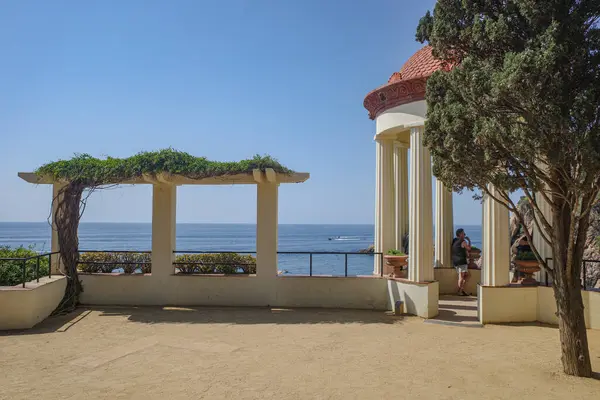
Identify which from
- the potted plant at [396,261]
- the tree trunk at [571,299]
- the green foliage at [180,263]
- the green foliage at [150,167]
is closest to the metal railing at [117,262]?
the green foliage at [180,263]

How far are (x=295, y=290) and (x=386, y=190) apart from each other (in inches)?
135

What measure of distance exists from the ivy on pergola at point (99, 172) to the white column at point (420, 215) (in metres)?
3.00

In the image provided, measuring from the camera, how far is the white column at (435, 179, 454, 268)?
43.3ft

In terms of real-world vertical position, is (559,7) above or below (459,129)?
above

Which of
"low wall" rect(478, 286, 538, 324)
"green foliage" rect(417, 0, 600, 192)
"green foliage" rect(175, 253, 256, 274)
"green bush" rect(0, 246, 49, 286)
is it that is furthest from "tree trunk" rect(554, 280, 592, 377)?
"green bush" rect(0, 246, 49, 286)

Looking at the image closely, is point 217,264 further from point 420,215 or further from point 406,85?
point 406,85

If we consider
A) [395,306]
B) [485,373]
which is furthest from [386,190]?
[485,373]

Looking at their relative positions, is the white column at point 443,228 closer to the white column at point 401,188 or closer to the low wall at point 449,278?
the low wall at point 449,278

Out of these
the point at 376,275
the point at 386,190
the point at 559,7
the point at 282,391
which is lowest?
the point at 282,391

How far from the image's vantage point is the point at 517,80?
515cm

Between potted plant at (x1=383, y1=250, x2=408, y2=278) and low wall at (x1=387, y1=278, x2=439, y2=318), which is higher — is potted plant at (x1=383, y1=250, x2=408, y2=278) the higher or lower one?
the higher one

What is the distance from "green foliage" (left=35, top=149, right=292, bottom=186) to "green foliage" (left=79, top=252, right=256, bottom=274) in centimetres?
228

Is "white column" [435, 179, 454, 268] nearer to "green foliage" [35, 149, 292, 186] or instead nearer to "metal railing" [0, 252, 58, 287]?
"green foliage" [35, 149, 292, 186]

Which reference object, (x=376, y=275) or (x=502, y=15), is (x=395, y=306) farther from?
(x=502, y=15)
